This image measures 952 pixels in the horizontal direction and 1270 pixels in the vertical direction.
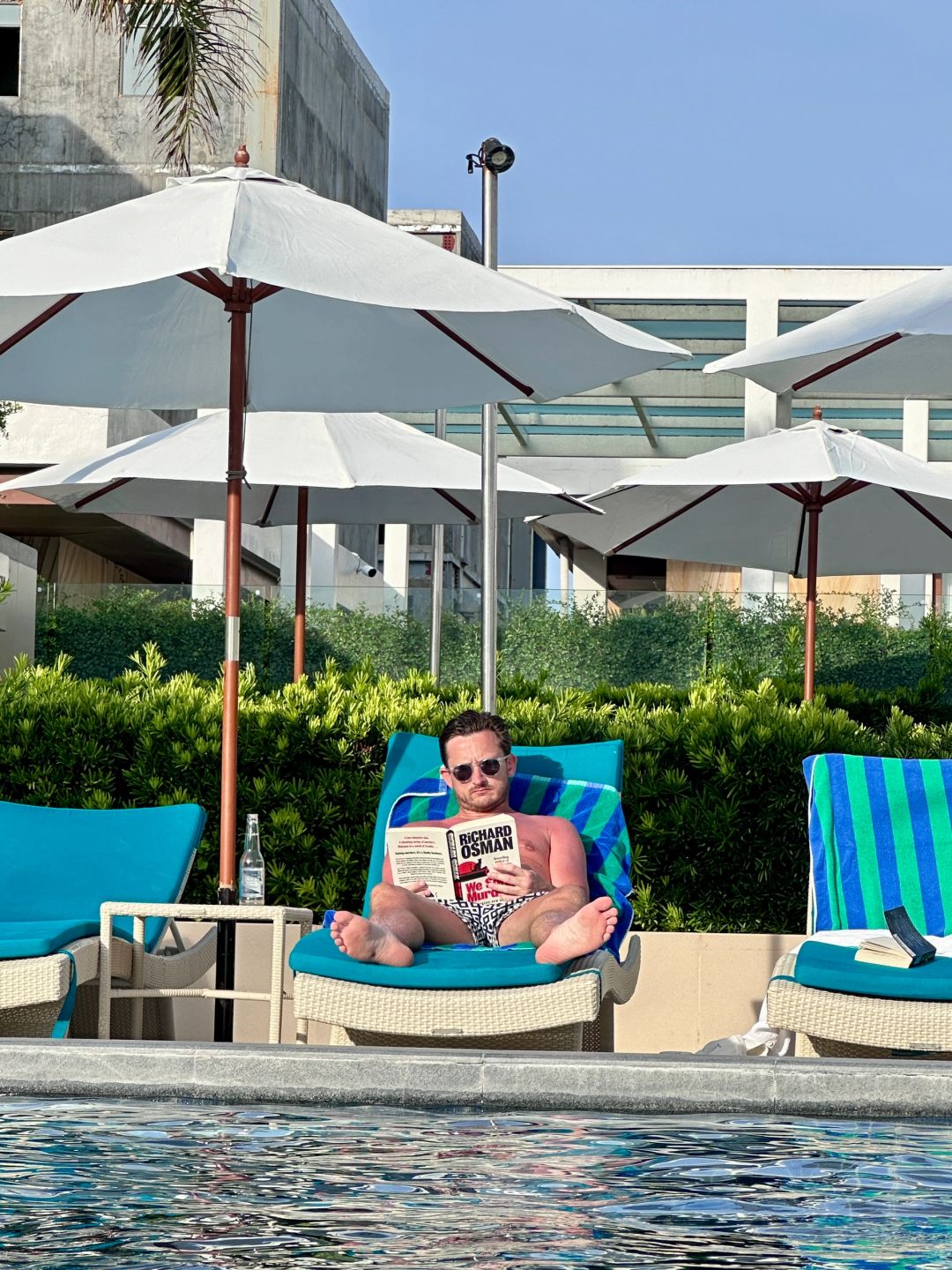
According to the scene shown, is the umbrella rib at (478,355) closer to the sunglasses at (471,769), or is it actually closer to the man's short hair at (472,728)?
the man's short hair at (472,728)

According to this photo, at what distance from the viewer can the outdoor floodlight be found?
7516 mm

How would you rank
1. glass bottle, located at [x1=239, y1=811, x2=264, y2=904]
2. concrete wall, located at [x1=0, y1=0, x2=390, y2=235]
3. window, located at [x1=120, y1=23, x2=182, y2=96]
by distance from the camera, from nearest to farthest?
1. glass bottle, located at [x1=239, y1=811, x2=264, y2=904]
2. concrete wall, located at [x1=0, y1=0, x2=390, y2=235]
3. window, located at [x1=120, y1=23, x2=182, y2=96]

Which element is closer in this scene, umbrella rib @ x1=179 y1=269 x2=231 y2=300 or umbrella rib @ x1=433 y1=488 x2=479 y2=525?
umbrella rib @ x1=179 y1=269 x2=231 y2=300

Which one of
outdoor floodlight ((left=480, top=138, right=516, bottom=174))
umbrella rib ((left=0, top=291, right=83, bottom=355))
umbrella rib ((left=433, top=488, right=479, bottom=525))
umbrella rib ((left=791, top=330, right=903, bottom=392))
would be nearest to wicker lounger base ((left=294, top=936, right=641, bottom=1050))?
umbrella rib ((left=0, top=291, right=83, bottom=355))

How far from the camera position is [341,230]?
17.5 feet

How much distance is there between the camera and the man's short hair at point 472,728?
6004 mm

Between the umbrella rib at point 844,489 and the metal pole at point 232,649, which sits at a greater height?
the umbrella rib at point 844,489

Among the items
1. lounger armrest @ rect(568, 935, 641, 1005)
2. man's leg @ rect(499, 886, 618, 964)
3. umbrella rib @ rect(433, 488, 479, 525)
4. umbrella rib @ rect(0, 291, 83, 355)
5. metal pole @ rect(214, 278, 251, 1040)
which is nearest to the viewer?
man's leg @ rect(499, 886, 618, 964)

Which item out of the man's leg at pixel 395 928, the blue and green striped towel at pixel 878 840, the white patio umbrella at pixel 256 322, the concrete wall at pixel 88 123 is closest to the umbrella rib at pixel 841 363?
the white patio umbrella at pixel 256 322

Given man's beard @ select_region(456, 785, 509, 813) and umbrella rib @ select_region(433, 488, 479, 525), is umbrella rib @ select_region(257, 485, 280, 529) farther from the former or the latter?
man's beard @ select_region(456, 785, 509, 813)

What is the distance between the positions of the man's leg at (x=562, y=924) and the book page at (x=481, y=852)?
14cm

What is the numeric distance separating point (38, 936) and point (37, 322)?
2.32 metres

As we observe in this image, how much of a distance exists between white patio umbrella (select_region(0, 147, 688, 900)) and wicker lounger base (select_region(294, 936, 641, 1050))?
0.82 m

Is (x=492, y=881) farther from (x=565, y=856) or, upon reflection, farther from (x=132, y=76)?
(x=132, y=76)
